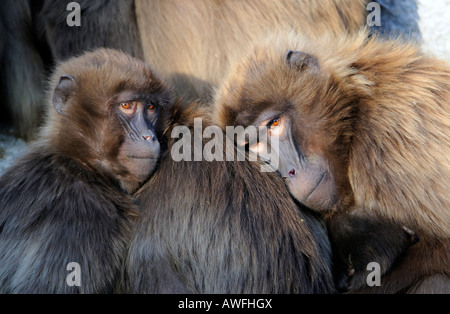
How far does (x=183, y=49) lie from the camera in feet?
13.7

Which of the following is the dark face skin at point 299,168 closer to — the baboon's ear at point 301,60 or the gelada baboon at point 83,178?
the baboon's ear at point 301,60

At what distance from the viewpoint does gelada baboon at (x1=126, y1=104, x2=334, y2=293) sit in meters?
3.19

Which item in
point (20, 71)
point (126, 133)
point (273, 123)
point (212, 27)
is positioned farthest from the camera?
point (20, 71)

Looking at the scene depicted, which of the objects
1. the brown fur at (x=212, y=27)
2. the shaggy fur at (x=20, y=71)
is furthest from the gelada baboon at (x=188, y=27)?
the shaggy fur at (x=20, y=71)

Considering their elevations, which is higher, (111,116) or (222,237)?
(111,116)

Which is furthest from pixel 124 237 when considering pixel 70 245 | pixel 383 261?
pixel 383 261

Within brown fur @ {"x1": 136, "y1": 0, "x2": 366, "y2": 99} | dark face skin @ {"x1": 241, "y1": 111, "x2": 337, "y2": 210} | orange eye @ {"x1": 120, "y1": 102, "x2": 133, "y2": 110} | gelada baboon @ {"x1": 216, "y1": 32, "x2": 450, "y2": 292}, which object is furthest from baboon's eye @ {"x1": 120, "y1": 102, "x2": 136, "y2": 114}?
brown fur @ {"x1": 136, "y1": 0, "x2": 366, "y2": 99}

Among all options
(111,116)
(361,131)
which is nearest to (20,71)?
(111,116)

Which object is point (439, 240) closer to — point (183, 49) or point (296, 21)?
point (296, 21)

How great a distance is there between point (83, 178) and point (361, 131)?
139cm

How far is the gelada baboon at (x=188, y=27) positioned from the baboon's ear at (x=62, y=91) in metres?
0.82

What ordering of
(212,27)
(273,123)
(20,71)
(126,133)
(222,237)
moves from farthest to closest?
(20,71) → (212,27) → (273,123) → (126,133) → (222,237)

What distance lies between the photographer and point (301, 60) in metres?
3.49

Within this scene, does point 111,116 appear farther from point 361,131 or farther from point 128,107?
point 361,131
